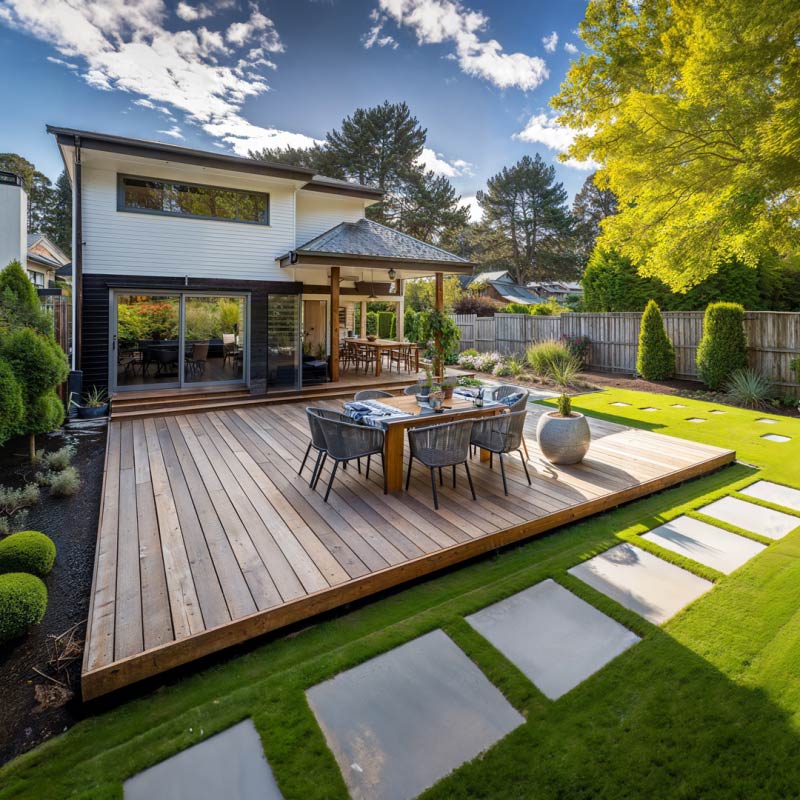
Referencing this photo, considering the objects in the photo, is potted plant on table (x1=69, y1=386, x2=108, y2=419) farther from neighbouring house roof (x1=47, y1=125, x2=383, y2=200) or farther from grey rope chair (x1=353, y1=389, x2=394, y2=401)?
grey rope chair (x1=353, y1=389, x2=394, y2=401)

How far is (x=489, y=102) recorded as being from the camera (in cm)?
1365

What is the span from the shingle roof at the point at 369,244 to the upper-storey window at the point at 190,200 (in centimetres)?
132

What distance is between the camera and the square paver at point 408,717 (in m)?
1.87

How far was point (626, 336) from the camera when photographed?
13266 millimetres

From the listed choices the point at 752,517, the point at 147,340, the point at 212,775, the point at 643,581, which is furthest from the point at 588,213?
the point at 212,775

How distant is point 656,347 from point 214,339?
36.0ft

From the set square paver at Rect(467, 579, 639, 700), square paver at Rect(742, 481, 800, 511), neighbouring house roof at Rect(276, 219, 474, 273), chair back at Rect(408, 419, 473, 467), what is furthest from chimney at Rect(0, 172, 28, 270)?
square paver at Rect(742, 481, 800, 511)

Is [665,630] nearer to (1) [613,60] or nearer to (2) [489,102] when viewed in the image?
(1) [613,60]

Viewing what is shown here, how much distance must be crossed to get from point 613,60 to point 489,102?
611cm

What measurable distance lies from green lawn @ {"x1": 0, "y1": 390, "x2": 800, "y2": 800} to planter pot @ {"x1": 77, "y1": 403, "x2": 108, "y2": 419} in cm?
697

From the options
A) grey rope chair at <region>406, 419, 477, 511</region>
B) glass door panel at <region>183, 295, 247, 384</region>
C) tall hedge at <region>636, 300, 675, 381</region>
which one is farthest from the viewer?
tall hedge at <region>636, 300, 675, 381</region>

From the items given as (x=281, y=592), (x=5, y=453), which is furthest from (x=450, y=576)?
(x=5, y=453)

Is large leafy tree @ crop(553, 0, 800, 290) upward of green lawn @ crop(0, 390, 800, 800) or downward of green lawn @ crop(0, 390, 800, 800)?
upward

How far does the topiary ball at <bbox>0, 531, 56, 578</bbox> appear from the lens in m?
2.94
